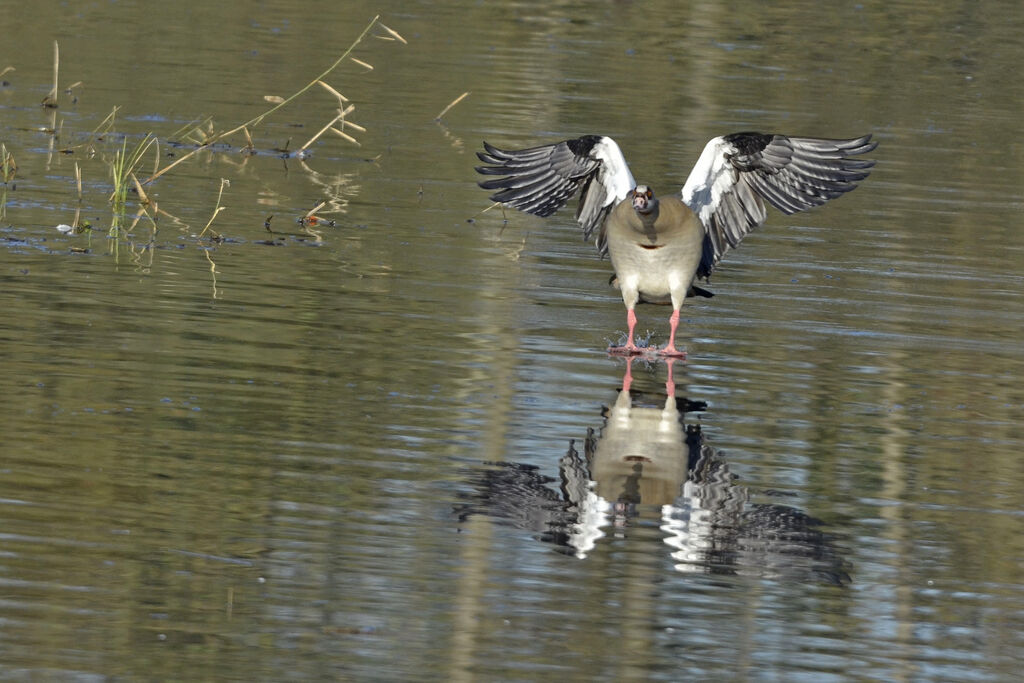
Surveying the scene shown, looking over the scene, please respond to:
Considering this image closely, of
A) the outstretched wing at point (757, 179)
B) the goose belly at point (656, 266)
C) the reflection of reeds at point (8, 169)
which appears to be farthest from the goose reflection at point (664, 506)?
the reflection of reeds at point (8, 169)

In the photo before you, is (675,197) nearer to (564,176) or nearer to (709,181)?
(709,181)

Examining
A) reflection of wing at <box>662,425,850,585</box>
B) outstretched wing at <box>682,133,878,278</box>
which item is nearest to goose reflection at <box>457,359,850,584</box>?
reflection of wing at <box>662,425,850,585</box>

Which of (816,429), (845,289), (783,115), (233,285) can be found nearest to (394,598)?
(816,429)

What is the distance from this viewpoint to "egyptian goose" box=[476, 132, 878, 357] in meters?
10.5

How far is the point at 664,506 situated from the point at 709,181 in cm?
430

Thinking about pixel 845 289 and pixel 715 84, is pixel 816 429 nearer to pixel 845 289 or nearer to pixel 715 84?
pixel 845 289

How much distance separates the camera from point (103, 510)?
6.97 metres

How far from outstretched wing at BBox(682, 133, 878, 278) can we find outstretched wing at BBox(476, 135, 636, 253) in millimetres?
486

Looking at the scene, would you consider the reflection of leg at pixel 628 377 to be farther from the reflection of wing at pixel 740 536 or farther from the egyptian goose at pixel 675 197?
the reflection of wing at pixel 740 536

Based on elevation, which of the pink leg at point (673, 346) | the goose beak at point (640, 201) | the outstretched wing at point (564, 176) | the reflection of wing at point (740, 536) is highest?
the outstretched wing at point (564, 176)

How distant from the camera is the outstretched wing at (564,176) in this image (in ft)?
36.7

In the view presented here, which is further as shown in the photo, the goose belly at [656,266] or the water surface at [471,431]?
the goose belly at [656,266]

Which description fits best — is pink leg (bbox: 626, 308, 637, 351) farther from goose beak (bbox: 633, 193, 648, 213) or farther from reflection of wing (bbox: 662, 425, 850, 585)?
reflection of wing (bbox: 662, 425, 850, 585)

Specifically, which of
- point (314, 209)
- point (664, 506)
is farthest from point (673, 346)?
point (314, 209)
